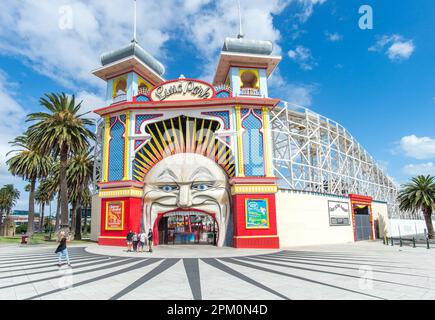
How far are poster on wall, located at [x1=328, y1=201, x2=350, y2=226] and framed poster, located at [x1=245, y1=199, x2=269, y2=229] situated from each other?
9506mm

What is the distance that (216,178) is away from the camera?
24312 millimetres

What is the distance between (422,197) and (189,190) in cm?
2923

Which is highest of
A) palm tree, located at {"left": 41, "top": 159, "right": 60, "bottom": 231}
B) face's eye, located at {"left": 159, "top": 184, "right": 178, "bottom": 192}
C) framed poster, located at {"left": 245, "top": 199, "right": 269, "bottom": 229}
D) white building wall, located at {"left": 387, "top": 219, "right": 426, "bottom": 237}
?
palm tree, located at {"left": 41, "top": 159, "right": 60, "bottom": 231}

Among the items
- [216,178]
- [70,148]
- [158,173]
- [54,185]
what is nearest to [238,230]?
[216,178]

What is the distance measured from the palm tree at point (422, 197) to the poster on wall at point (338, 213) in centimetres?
1029

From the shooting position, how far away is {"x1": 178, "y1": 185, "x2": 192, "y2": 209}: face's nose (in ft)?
77.3

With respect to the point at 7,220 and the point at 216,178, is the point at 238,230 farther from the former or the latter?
the point at 7,220

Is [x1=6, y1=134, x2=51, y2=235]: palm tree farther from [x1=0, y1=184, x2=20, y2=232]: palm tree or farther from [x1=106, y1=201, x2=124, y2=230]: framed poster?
[x1=0, y1=184, x2=20, y2=232]: palm tree

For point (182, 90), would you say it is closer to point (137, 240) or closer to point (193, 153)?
point (193, 153)

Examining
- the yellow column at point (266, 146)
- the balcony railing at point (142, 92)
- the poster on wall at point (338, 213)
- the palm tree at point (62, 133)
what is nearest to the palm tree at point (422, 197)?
the poster on wall at point (338, 213)

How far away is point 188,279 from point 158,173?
15376 mm

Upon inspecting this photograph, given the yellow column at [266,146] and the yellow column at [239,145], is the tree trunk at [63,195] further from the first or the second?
the yellow column at [266,146]

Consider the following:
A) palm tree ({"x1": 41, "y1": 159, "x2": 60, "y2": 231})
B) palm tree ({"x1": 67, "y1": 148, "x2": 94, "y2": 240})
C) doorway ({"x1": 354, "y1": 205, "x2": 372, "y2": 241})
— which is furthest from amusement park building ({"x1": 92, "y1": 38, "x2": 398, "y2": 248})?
palm tree ({"x1": 41, "y1": 159, "x2": 60, "y2": 231})

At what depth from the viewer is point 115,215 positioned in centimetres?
2456
